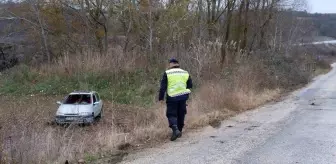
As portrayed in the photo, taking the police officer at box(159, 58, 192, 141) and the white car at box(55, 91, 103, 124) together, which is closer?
the police officer at box(159, 58, 192, 141)

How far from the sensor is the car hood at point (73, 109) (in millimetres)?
18698

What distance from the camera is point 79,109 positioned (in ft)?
61.8

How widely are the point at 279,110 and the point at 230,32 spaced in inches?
704

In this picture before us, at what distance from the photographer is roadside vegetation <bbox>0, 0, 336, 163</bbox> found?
13469 millimetres

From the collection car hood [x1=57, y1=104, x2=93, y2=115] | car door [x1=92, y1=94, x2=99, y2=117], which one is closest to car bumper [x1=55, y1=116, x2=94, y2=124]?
car hood [x1=57, y1=104, x2=93, y2=115]

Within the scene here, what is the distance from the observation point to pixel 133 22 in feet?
97.5

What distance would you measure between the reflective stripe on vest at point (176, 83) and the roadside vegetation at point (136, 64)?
3.29 feet

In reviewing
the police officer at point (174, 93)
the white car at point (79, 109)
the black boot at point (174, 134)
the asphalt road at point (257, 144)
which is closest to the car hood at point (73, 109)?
the white car at point (79, 109)

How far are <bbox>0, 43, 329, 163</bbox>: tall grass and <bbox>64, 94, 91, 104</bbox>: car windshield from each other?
1.12 meters

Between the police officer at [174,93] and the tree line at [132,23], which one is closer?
the police officer at [174,93]

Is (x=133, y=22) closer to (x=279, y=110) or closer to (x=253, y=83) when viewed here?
(x=253, y=83)

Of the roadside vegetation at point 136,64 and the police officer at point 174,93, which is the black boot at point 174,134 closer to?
the police officer at point 174,93

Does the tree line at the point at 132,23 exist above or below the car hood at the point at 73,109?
above

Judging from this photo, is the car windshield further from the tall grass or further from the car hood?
the tall grass
